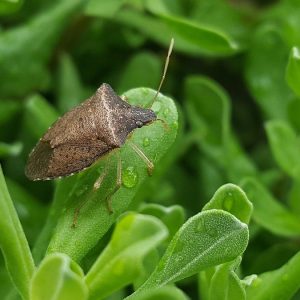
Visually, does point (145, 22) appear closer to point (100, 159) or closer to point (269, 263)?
point (100, 159)

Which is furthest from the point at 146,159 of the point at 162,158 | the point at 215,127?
the point at 215,127

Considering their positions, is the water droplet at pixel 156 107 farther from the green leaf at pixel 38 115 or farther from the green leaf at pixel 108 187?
the green leaf at pixel 38 115

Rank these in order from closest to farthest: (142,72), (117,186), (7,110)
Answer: (117,186) → (7,110) → (142,72)

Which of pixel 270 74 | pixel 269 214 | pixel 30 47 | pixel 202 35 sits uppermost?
pixel 202 35

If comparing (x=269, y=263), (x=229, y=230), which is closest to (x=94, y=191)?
(x=229, y=230)

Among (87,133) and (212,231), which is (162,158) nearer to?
(87,133)
